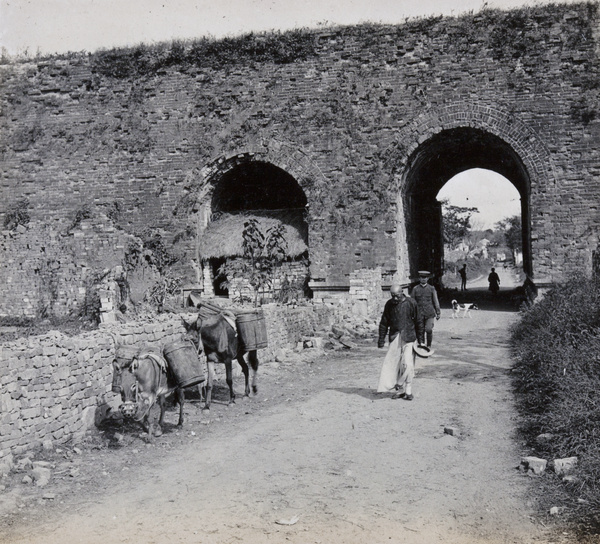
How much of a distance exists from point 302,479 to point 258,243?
38.8 feet

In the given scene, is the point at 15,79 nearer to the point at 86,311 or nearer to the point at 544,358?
the point at 86,311

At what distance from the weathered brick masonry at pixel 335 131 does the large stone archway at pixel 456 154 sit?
0.17 ft

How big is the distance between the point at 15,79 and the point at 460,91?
13284 mm

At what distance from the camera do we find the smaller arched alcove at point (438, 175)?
1656 cm

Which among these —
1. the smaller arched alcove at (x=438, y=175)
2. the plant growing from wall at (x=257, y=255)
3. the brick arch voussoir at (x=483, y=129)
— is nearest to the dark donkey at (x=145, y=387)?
the plant growing from wall at (x=257, y=255)

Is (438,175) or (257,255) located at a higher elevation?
(438,175)

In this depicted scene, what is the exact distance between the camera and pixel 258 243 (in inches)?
652

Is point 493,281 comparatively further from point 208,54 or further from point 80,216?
point 80,216

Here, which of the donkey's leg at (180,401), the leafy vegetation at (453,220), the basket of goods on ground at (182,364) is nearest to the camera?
the basket of goods on ground at (182,364)

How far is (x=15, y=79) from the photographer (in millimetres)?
18469

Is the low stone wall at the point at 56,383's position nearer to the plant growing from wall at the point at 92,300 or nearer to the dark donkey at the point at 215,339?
the dark donkey at the point at 215,339

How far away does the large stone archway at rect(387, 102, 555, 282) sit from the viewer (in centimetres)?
1548

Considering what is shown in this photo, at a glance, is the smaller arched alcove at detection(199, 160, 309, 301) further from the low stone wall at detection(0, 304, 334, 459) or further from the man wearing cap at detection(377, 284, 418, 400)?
the low stone wall at detection(0, 304, 334, 459)

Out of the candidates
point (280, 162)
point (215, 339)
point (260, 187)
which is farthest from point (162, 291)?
point (215, 339)
